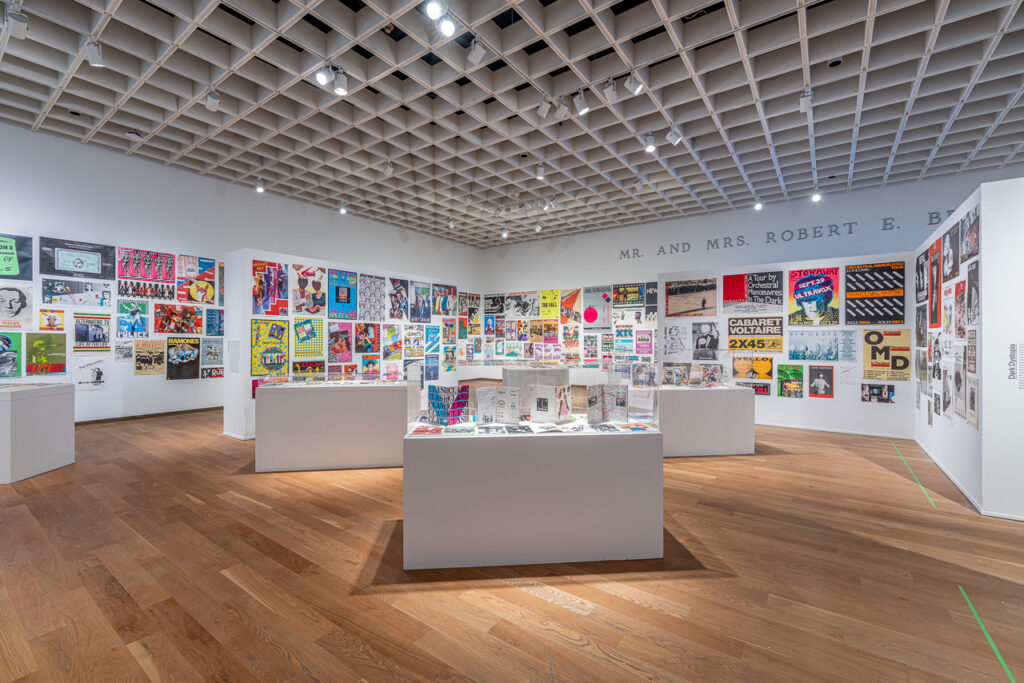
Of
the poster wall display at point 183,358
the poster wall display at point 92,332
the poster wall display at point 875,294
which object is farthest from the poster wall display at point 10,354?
the poster wall display at point 875,294

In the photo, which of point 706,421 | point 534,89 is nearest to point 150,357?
point 534,89

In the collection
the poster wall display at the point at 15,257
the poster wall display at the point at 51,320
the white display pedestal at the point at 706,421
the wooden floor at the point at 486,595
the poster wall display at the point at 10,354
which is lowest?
the wooden floor at the point at 486,595

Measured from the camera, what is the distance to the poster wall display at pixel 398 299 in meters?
7.34

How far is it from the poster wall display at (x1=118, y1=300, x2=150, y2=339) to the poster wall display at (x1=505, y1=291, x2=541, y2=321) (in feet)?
28.7

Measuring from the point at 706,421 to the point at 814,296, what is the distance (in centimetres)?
327

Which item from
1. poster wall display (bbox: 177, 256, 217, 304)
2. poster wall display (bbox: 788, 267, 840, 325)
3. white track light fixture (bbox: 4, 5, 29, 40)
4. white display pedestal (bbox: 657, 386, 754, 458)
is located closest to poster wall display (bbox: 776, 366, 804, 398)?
poster wall display (bbox: 788, 267, 840, 325)

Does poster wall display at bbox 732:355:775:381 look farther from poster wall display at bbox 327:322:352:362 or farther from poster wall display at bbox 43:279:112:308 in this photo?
poster wall display at bbox 43:279:112:308

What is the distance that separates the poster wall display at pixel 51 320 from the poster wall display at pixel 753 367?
34.7 ft

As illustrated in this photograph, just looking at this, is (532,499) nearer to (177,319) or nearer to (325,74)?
(325,74)

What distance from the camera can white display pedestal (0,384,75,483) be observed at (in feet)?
13.6

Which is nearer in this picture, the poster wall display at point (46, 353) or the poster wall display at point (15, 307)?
the poster wall display at point (15, 307)

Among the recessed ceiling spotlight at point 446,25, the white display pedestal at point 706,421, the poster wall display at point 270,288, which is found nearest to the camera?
the recessed ceiling spotlight at point 446,25

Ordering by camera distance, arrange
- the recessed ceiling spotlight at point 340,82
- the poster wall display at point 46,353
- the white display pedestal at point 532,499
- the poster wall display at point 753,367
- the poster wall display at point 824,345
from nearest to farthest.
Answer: the white display pedestal at point 532,499 → the recessed ceiling spotlight at point 340,82 → the poster wall display at point 46,353 → the poster wall display at point 824,345 → the poster wall display at point 753,367

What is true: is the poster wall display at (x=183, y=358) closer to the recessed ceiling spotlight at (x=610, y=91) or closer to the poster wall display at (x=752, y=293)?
the recessed ceiling spotlight at (x=610, y=91)
